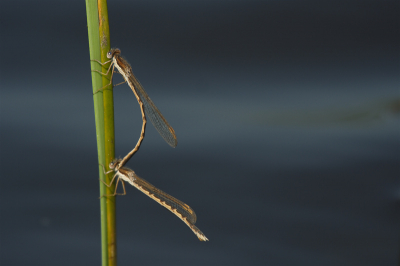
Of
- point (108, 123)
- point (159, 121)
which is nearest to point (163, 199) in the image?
point (159, 121)

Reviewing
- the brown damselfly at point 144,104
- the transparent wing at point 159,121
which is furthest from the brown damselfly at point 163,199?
the transparent wing at point 159,121

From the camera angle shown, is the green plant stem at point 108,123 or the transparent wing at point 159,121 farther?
the transparent wing at point 159,121

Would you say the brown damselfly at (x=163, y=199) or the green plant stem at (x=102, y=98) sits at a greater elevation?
the green plant stem at (x=102, y=98)

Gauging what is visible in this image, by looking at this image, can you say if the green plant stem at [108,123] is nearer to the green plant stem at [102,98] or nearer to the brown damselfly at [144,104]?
the green plant stem at [102,98]

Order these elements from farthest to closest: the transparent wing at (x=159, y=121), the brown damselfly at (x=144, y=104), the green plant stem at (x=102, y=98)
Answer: the transparent wing at (x=159, y=121) → the brown damselfly at (x=144, y=104) → the green plant stem at (x=102, y=98)

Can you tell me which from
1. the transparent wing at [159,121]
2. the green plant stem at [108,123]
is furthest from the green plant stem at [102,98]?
the transparent wing at [159,121]

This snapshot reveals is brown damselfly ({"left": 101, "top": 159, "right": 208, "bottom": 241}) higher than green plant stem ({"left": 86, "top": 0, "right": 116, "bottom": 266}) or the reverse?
the reverse

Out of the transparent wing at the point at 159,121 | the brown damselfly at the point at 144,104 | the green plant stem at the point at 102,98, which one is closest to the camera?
the green plant stem at the point at 102,98

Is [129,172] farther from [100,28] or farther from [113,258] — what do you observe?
[100,28]

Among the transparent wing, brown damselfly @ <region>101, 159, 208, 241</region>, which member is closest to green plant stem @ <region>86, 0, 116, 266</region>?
brown damselfly @ <region>101, 159, 208, 241</region>

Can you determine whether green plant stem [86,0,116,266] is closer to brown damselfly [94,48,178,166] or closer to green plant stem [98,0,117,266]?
green plant stem [98,0,117,266]

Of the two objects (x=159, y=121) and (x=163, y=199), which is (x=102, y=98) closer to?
(x=159, y=121)
